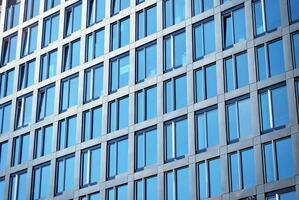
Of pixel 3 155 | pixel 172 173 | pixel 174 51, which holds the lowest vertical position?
pixel 172 173

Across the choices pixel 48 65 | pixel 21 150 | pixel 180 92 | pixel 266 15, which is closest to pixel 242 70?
pixel 266 15

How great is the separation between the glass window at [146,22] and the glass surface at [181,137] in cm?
739

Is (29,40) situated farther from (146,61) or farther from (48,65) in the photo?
(146,61)

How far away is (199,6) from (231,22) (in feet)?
9.76

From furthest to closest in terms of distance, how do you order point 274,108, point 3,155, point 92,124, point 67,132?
point 3,155 < point 67,132 < point 92,124 < point 274,108

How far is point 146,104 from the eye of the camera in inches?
1914

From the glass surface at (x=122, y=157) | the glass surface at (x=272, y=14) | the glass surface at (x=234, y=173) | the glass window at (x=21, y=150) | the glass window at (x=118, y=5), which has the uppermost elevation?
the glass window at (x=118, y=5)

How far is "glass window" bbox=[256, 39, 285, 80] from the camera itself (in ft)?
142

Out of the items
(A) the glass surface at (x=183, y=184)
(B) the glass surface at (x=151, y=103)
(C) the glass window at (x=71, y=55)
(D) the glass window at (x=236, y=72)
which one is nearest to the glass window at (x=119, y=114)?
(B) the glass surface at (x=151, y=103)

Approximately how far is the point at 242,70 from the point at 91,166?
465 inches

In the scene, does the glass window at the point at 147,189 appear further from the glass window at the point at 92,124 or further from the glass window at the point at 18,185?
the glass window at the point at 18,185

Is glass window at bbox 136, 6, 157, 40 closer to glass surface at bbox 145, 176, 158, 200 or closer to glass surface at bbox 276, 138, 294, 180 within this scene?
glass surface at bbox 145, 176, 158, 200

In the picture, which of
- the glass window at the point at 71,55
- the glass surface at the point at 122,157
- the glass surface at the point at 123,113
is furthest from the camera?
the glass window at the point at 71,55

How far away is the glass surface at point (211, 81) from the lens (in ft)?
149
